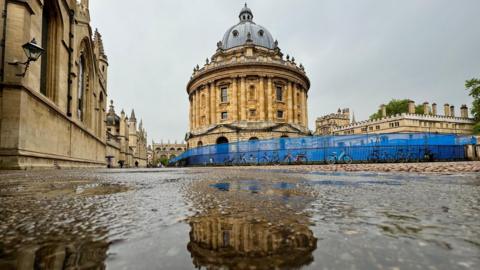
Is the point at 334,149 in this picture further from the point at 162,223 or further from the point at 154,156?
the point at 154,156

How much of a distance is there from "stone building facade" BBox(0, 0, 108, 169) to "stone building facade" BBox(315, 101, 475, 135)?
54.5 m

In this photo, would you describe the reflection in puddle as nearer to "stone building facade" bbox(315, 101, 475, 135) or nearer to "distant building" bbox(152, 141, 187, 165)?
"stone building facade" bbox(315, 101, 475, 135)

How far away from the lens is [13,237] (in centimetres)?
89

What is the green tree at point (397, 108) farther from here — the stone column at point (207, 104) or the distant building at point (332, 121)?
the stone column at point (207, 104)

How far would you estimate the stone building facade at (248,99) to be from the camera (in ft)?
117

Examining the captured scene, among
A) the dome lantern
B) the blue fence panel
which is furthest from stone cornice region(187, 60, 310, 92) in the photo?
the dome lantern

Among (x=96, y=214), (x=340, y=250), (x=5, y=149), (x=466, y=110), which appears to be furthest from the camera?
(x=466, y=110)

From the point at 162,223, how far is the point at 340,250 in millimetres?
741

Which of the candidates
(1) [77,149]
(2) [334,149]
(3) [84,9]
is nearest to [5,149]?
(1) [77,149]

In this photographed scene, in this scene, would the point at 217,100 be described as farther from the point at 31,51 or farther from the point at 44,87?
the point at 31,51

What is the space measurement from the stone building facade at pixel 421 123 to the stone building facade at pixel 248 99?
24.8 m

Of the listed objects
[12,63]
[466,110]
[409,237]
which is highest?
[466,110]

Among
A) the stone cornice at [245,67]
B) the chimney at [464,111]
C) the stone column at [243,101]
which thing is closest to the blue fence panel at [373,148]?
the stone column at [243,101]

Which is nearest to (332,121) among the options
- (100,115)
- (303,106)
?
(303,106)
